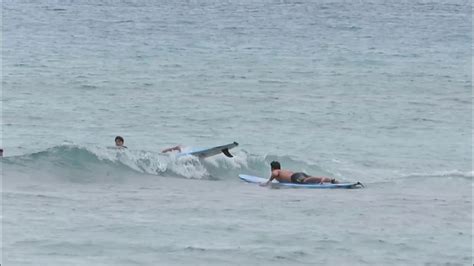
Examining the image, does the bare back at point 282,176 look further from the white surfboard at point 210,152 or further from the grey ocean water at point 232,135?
the white surfboard at point 210,152

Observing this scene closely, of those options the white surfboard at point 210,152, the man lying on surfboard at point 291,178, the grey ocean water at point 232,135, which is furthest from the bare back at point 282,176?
the white surfboard at point 210,152

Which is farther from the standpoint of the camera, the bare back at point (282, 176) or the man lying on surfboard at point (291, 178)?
the bare back at point (282, 176)

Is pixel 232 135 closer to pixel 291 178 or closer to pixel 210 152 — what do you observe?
pixel 210 152

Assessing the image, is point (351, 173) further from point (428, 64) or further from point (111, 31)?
point (111, 31)

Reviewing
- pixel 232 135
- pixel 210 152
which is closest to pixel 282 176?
pixel 210 152

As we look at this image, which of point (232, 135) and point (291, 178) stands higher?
point (291, 178)

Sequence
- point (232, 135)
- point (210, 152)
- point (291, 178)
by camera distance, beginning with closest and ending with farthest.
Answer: point (291, 178) → point (210, 152) → point (232, 135)

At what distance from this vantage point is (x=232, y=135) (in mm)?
36469

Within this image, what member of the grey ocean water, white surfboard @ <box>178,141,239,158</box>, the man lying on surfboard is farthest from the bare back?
white surfboard @ <box>178,141,239,158</box>

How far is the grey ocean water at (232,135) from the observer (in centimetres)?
2056

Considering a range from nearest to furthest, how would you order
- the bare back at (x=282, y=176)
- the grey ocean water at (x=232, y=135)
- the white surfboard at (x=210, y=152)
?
the grey ocean water at (x=232, y=135)
the bare back at (x=282, y=176)
the white surfboard at (x=210, y=152)

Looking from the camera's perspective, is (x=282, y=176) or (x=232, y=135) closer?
(x=282, y=176)

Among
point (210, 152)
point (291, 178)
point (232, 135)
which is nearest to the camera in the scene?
point (291, 178)

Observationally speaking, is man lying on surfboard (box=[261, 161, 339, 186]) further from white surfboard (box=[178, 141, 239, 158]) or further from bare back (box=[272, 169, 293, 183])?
white surfboard (box=[178, 141, 239, 158])
